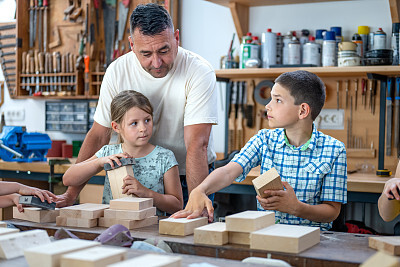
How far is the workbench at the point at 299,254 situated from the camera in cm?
132

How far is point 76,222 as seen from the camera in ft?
5.71

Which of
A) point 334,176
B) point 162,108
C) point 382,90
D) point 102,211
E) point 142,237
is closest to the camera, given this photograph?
point 142,237

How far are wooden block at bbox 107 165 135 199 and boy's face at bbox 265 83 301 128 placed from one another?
2.03 feet

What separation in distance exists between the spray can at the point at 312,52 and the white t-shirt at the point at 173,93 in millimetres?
1587

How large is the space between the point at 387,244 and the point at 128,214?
2.66ft

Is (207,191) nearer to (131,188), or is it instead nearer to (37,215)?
(131,188)

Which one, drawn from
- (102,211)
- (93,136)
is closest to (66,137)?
(93,136)

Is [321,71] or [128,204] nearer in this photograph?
[128,204]

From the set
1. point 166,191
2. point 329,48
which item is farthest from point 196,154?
point 329,48

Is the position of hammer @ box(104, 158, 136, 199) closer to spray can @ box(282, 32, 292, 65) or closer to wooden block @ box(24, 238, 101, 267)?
wooden block @ box(24, 238, 101, 267)

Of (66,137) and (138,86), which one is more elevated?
(138,86)

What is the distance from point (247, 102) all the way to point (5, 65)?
8.69ft

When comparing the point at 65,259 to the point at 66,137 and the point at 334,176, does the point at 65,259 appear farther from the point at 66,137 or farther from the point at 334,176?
the point at 66,137

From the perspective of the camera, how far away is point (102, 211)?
177 centimetres
